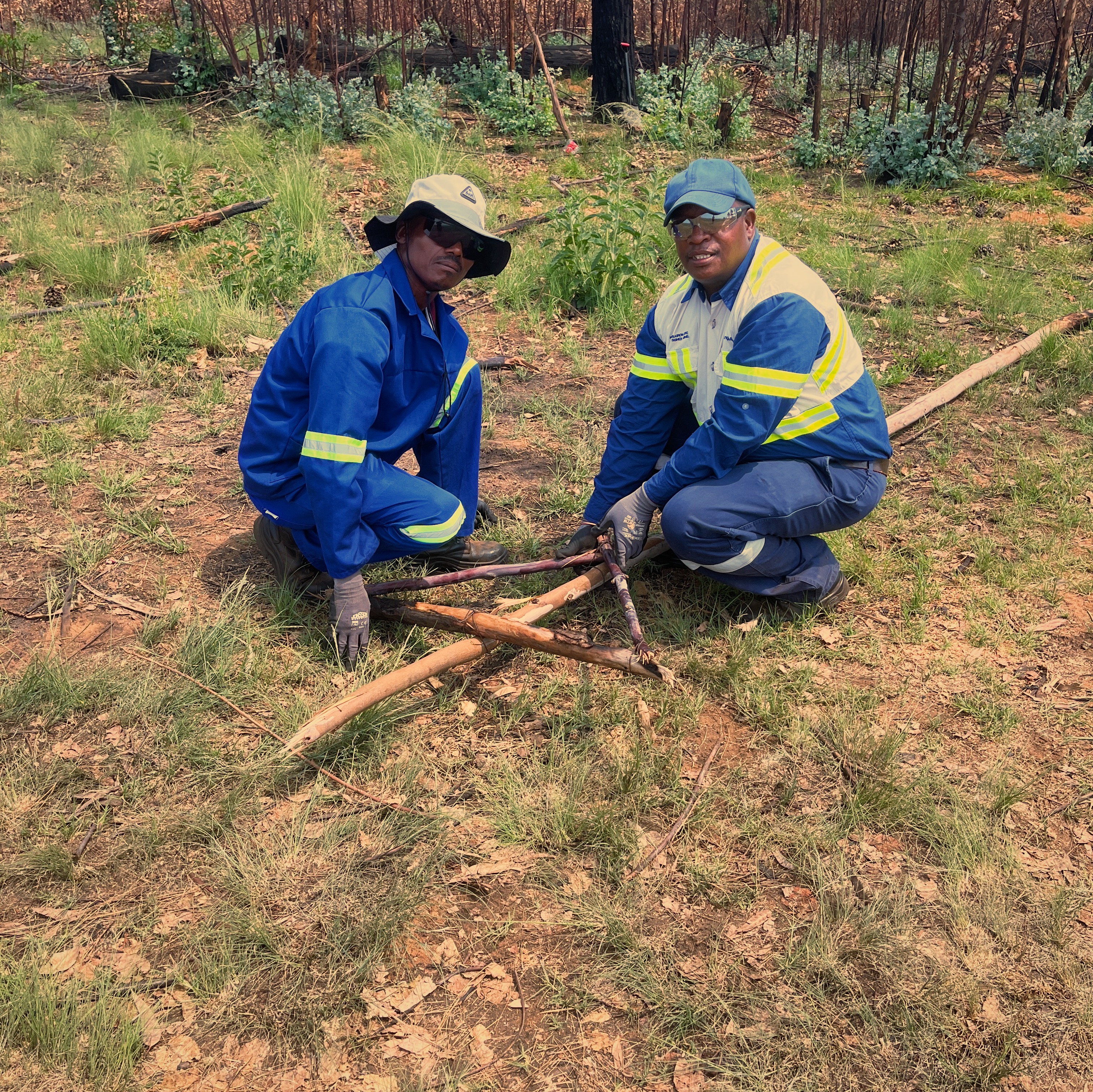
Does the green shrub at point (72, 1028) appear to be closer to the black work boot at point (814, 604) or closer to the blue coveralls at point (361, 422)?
the blue coveralls at point (361, 422)

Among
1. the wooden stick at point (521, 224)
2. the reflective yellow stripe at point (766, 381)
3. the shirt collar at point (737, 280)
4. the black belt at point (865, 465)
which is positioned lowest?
the wooden stick at point (521, 224)

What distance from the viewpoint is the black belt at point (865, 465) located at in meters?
3.48

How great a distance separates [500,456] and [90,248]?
11.6 feet

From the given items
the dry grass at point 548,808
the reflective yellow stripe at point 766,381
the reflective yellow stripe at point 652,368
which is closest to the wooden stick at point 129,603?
the dry grass at point 548,808

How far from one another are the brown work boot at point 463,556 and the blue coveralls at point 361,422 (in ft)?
0.49

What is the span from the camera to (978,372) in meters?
5.35

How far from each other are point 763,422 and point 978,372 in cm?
275

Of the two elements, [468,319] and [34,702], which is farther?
[468,319]

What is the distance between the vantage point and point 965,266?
6.84m

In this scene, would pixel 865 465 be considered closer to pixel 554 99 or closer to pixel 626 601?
pixel 626 601

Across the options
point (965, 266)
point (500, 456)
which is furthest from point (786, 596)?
point (965, 266)

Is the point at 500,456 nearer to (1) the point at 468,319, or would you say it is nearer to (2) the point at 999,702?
(1) the point at 468,319

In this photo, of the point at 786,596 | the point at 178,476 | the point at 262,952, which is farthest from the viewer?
the point at 178,476

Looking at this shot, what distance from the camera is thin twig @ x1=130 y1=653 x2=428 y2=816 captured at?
9.20ft
